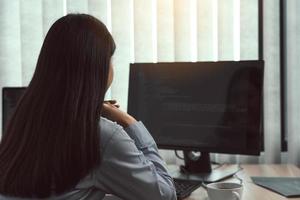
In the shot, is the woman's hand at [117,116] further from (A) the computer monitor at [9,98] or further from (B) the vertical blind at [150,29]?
(B) the vertical blind at [150,29]

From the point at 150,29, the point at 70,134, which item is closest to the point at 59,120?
the point at 70,134

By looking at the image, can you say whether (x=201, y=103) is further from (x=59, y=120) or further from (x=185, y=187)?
(x=59, y=120)

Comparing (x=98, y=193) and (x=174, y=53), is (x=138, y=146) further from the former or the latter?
(x=174, y=53)

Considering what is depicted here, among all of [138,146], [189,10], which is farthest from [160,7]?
[138,146]

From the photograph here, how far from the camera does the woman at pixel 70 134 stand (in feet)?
3.24

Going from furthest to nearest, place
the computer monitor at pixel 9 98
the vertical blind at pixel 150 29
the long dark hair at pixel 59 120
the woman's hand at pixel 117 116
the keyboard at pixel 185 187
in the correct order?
the vertical blind at pixel 150 29 < the computer monitor at pixel 9 98 < the keyboard at pixel 185 187 < the woman's hand at pixel 117 116 < the long dark hair at pixel 59 120

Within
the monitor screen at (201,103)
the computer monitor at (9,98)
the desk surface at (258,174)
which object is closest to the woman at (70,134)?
the desk surface at (258,174)

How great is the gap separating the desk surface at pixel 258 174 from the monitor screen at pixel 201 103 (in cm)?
12

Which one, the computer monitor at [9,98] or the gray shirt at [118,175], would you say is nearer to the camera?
the gray shirt at [118,175]

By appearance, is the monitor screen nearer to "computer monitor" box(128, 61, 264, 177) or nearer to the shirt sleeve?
"computer monitor" box(128, 61, 264, 177)

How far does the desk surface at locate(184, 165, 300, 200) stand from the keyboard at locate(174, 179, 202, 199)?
0.01 meters

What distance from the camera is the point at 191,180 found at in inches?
61.0

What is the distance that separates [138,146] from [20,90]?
781mm

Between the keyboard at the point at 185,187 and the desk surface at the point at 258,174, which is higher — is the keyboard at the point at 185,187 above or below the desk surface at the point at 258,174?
above
